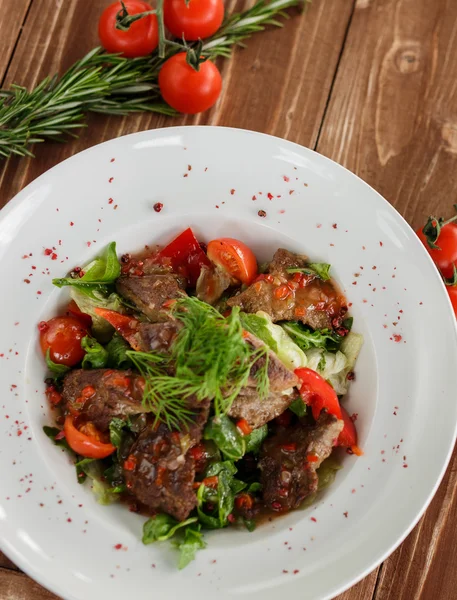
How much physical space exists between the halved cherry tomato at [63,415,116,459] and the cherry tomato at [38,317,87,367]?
0.37 meters

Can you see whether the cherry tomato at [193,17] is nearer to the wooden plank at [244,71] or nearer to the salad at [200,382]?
the wooden plank at [244,71]

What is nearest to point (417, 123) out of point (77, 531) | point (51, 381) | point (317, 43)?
point (317, 43)

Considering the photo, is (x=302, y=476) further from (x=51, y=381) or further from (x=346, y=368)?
(x=51, y=381)

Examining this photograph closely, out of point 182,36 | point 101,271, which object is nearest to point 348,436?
point 101,271

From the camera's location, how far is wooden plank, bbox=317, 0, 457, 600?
445 cm

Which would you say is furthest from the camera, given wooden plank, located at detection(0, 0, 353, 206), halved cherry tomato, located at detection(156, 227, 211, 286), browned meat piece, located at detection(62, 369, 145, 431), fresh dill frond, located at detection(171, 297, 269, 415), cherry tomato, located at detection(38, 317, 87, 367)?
wooden plank, located at detection(0, 0, 353, 206)

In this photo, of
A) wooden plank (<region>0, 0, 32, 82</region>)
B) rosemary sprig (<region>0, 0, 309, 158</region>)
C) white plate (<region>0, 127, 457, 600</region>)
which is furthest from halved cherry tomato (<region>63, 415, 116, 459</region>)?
wooden plank (<region>0, 0, 32, 82</region>)

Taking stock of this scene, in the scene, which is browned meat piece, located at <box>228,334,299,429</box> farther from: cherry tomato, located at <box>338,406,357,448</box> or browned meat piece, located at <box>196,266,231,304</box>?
browned meat piece, located at <box>196,266,231,304</box>

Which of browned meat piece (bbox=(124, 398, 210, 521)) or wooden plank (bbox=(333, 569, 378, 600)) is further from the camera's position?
wooden plank (bbox=(333, 569, 378, 600))

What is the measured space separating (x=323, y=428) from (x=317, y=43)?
288 centimetres

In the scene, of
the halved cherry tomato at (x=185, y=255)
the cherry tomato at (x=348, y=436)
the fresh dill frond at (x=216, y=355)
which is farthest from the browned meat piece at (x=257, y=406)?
the halved cherry tomato at (x=185, y=255)

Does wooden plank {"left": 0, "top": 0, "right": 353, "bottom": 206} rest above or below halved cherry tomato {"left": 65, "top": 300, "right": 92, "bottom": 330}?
above

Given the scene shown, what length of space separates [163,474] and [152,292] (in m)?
1.08

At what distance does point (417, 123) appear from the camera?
4512mm
